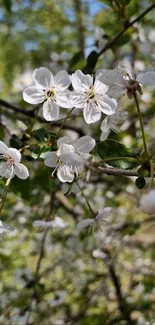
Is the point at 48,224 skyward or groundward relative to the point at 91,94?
groundward

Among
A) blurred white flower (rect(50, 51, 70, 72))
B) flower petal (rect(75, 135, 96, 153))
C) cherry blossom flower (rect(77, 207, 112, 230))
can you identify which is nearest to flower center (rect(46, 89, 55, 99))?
flower petal (rect(75, 135, 96, 153))

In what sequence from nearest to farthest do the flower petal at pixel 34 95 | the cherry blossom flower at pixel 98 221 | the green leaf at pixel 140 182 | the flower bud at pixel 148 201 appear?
the flower bud at pixel 148 201, the green leaf at pixel 140 182, the flower petal at pixel 34 95, the cherry blossom flower at pixel 98 221

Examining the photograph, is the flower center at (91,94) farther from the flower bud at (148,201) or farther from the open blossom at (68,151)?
→ the flower bud at (148,201)

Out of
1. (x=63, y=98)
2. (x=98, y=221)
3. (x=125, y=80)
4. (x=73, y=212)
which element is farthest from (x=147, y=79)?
(x=73, y=212)

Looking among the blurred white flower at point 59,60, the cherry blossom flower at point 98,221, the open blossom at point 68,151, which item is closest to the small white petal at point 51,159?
the open blossom at point 68,151

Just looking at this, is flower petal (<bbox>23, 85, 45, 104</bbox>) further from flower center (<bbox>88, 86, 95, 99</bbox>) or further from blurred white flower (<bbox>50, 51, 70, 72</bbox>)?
blurred white flower (<bbox>50, 51, 70, 72</bbox>)

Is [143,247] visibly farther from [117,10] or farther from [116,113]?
[116,113]

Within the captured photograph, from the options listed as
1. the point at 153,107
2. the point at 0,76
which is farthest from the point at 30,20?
the point at 0,76

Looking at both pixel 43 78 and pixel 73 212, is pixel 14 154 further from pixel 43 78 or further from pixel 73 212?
pixel 73 212
